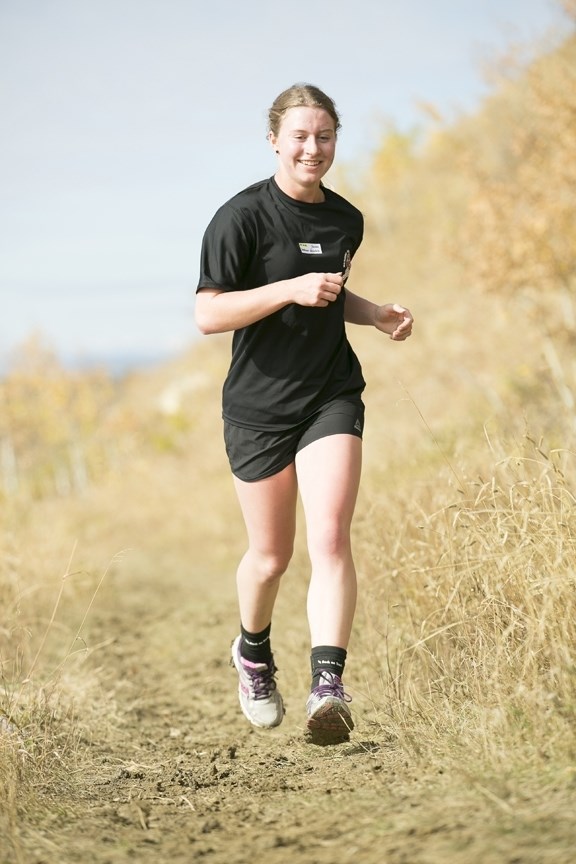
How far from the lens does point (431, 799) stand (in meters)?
2.61

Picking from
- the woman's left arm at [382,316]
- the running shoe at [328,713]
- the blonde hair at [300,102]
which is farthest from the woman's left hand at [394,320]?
the running shoe at [328,713]

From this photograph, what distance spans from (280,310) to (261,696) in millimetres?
1611

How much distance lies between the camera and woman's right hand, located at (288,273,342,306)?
3346 millimetres

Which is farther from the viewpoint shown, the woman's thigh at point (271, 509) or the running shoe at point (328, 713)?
the woman's thigh at point (271, 509)

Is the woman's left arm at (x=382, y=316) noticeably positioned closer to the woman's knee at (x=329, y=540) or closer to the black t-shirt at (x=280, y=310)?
the black t-shirt at (x=280, y=310)

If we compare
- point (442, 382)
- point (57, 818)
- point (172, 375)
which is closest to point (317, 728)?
point (57, 818)

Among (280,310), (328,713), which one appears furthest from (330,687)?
(280,310)

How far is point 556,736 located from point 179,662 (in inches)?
149

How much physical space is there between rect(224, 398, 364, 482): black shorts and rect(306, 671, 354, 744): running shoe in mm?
793

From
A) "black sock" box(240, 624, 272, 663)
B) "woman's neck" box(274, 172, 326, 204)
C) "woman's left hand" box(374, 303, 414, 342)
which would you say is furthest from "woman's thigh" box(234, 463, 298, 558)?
"woman's neck" box(274, 172, 326, 204)

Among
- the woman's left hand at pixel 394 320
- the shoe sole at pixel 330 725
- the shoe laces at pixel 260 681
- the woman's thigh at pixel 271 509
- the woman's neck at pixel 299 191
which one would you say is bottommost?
the shoe sole at pixel 330 725

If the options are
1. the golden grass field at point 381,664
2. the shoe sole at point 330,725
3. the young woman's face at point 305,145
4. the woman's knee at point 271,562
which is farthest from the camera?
the woman's knee at point 271,562

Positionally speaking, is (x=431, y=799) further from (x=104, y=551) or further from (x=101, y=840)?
(x=104, y=551)

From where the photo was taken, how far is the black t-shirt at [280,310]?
11.8ft
